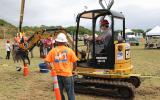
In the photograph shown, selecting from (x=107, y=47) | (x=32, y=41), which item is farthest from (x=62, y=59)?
(x=32, y=41)

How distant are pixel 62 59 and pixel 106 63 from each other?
343 cm

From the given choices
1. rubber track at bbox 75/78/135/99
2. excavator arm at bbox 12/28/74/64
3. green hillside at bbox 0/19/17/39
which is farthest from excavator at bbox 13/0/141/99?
green hillside at bbox 0/19/17/39

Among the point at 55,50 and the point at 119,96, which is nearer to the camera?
the point at 55,50

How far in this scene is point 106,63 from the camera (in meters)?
13.7

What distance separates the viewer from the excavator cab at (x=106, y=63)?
13.5 metres

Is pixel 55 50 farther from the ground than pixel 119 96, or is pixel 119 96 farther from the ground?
pixel 55 50

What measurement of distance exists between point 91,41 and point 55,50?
143 inches

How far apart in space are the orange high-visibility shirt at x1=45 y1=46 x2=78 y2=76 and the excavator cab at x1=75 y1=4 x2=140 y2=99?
3062 mm

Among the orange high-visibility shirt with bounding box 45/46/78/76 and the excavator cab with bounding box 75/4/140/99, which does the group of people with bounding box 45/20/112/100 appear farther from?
the excavator cab with bounding box 75/4/140/99

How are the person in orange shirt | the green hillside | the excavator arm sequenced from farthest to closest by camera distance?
the green hillside
the excavator arm
the person in orange shirt

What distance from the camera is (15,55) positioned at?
1920 centimetres

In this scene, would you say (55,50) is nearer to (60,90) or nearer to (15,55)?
(60,90)

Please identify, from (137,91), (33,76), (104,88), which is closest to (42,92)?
(104,88)

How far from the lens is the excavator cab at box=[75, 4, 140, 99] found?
1350 cm
